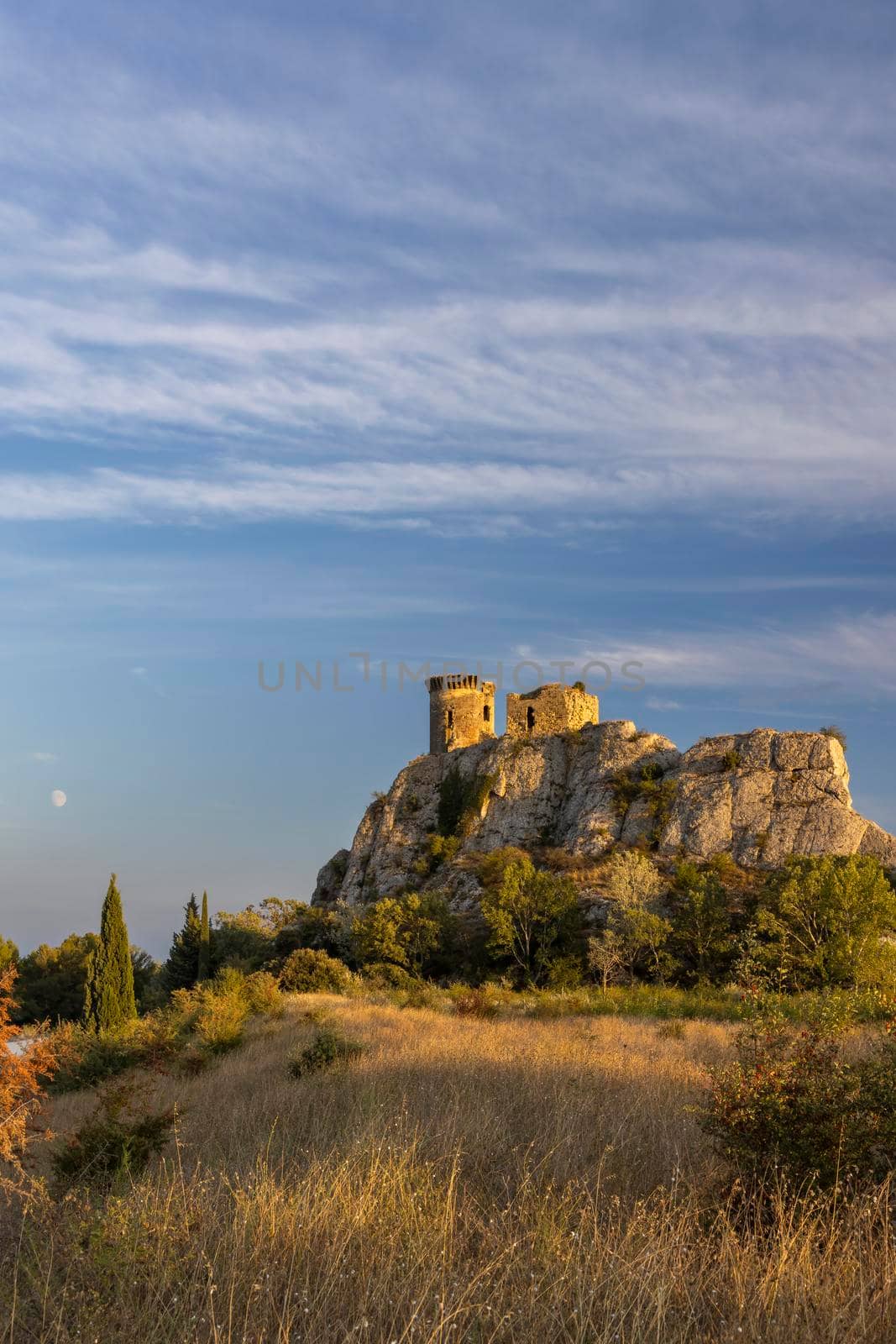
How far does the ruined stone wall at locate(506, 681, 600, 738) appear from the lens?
68375 mm

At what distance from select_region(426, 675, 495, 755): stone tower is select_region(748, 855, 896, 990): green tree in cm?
3371

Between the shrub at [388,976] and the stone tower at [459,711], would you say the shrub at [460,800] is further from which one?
the shrub at [388,976]

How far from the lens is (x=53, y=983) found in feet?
191

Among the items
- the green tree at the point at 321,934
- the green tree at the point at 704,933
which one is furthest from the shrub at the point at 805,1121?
the green tree at the point at 321,934

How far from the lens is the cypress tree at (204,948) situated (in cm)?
5522

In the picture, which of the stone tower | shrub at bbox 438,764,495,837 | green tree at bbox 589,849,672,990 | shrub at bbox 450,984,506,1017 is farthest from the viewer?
the stone tower

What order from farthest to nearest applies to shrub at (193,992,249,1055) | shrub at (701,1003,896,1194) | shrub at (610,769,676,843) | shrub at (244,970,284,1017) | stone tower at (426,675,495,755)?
stone tower at (426,675,495,755), shrub at (610,769,676,843), shrub at (244,970,284,1017), shrub at (193,992,249,1055), shrub at (701,1003,896,1194)

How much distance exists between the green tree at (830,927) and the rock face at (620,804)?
346 inches

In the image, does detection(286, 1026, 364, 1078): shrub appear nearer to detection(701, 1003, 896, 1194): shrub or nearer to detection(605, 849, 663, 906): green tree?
detection(701, 1003, 896, 1194): shrub

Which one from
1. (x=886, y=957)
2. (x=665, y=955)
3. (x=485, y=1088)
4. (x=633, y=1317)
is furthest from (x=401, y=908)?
(x=633, y=1317)

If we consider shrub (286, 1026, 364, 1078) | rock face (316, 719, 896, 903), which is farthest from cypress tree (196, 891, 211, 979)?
shrub (286, 1026, 364, 1078)

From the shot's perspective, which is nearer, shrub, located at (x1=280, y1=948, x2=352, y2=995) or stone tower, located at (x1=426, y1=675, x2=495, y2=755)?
shrub, located at (x1=280, y1=948, x2=352, y2=995)

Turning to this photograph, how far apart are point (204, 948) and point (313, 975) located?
62.3ft

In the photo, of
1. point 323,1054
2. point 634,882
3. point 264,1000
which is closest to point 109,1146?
point 323,1054
